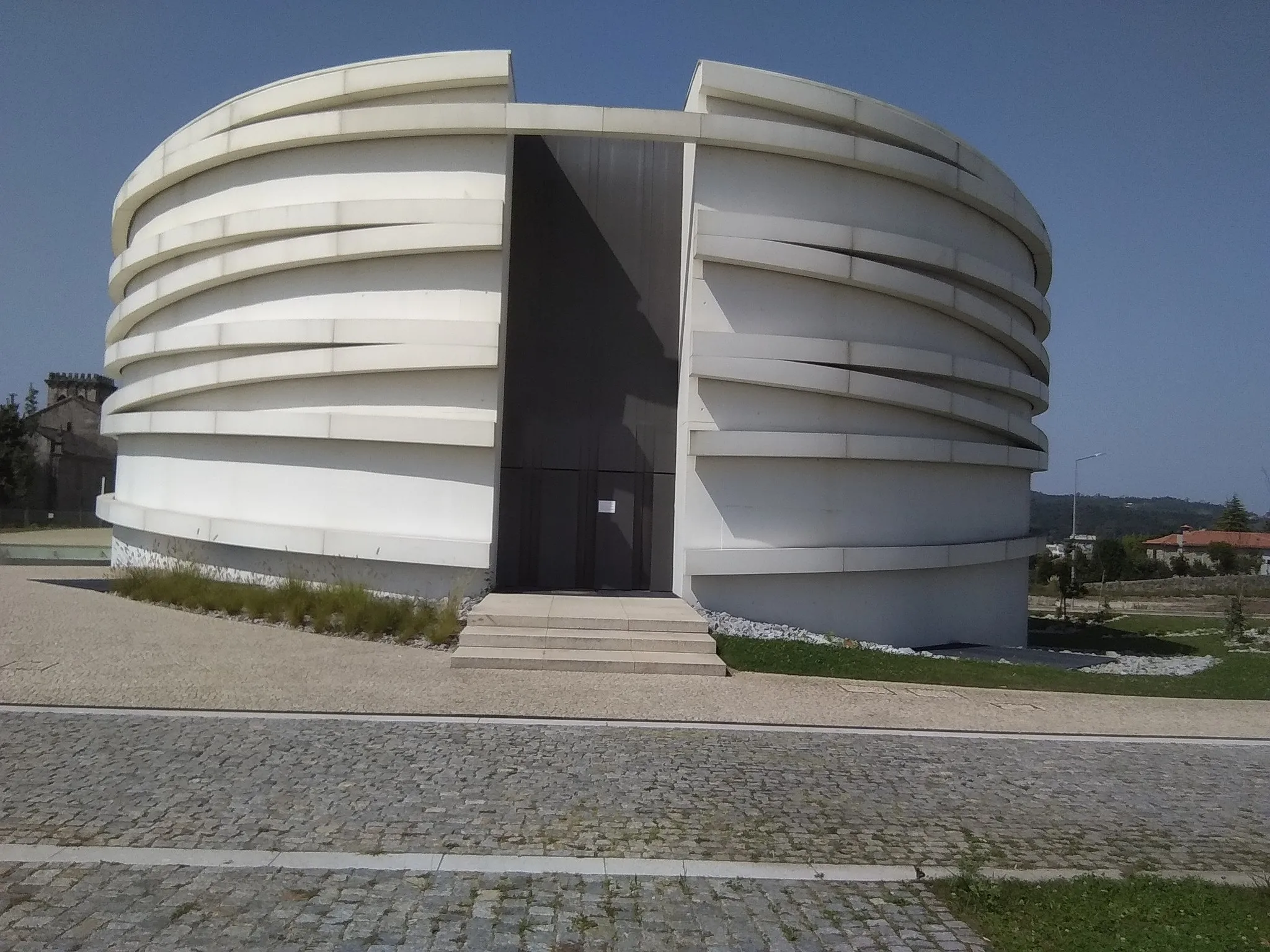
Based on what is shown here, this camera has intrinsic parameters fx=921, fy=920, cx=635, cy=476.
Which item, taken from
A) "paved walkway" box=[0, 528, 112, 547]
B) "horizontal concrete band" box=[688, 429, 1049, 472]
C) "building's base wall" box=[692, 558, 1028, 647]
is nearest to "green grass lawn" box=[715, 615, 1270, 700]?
"building's base wall" box=[692, 558, 1028, 647]

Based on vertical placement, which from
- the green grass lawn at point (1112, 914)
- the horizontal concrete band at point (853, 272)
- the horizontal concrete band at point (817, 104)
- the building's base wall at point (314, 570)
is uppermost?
the horizontal concrete band at point (817, 104)

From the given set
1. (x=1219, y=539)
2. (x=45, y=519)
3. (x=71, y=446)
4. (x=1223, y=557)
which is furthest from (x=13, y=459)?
(x=1219, y=539)

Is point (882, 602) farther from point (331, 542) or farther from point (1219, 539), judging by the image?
point (1219, 539)

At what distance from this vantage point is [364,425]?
14.9m

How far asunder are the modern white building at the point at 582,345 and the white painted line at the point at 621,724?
5.73 meters

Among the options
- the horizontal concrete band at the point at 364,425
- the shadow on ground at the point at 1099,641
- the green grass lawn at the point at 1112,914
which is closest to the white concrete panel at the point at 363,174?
the horizontal concrete band at the point at 364,425

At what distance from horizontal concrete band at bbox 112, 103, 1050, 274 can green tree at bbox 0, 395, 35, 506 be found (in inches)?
1386

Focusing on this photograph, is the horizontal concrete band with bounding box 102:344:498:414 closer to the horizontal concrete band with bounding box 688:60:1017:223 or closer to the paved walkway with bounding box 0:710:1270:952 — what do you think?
the horizontal concrete band with bounding box 688:60:1017:223

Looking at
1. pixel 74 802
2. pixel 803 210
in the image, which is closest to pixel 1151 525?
pixel 803 210

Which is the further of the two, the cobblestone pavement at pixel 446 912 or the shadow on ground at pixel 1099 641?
the shadow on ground at pixel 1099 641

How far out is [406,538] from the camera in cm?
1475

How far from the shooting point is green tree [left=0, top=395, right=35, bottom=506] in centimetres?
4444

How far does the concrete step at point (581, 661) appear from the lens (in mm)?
11445

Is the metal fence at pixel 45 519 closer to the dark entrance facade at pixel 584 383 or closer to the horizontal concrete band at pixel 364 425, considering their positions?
the horizontal concrete band at pixel 364 425
